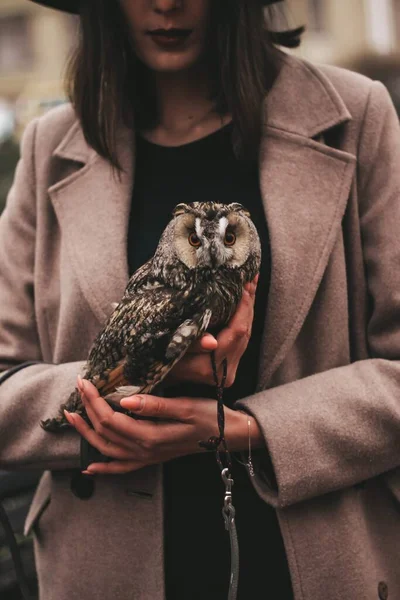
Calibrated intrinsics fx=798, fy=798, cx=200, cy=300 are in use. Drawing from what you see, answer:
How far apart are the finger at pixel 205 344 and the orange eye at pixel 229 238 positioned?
20 cm

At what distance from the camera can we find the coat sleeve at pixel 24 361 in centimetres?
200

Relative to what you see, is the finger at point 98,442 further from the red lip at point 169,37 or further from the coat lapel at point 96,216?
the red lip at point 169,37

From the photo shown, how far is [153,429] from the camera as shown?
175 centimetres

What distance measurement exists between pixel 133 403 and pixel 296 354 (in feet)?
1.81

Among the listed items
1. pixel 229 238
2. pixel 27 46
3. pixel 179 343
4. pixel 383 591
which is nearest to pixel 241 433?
pixel 179 343

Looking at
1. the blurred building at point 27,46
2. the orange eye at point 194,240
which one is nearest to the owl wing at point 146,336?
the orange eye at point 194,240

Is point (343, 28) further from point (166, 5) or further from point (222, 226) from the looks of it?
point (222, 226)

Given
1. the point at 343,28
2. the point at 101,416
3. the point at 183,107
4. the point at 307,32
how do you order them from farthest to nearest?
1. the point at 343,28
2. the point at 307,32
3. the point at 183,107
4. the point at 101,416

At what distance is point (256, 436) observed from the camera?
1859 millimetres

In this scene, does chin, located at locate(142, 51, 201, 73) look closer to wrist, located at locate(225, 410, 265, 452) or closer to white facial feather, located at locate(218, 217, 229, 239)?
white facial feather, located at locate(218, 217, 229, 239)

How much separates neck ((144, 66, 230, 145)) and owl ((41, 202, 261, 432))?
2.01 ft

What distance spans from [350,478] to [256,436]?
25cm

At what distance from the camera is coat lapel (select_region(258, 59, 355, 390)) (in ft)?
6.44

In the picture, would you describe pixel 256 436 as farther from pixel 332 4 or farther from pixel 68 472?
pixel 332 4
